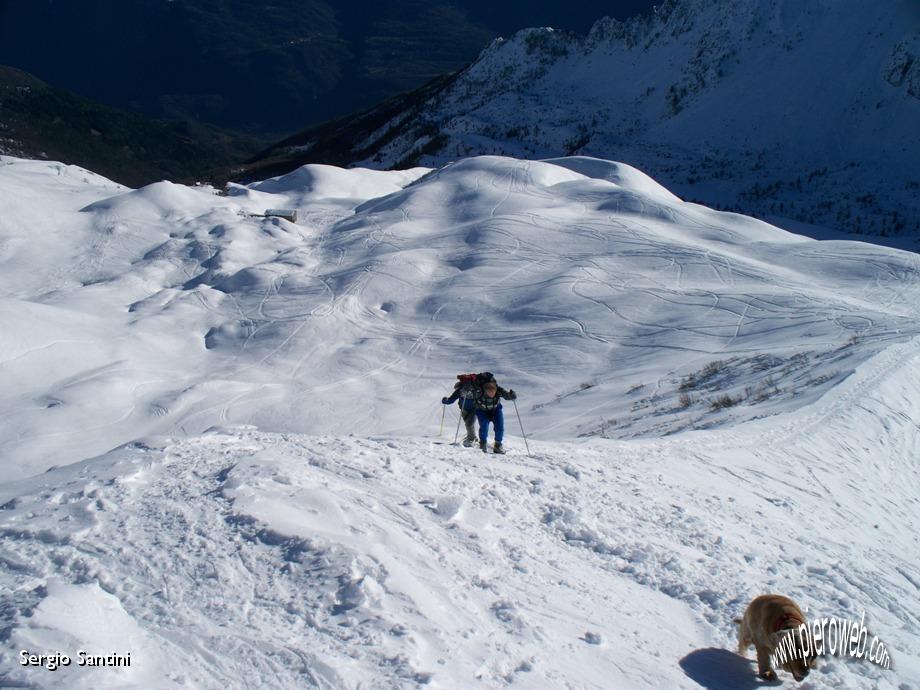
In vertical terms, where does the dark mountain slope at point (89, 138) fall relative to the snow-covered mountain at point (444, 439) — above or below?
above

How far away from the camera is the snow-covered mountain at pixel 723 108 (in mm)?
35250

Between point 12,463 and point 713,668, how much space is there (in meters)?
11.8

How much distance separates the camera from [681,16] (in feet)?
166

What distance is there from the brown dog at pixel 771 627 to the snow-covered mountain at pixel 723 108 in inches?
1193

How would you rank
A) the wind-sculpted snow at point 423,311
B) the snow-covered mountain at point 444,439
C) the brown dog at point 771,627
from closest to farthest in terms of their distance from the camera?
1. the brown dog at point 771,627
2. the snow-covered mountain at point 444,439
3. the wind-sculpted snow at point 423,311

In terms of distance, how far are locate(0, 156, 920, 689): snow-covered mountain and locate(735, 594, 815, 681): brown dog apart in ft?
0.65

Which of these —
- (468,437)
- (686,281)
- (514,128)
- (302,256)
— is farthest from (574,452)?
(514,128)

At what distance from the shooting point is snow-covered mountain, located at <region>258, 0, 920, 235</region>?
35.2 meters

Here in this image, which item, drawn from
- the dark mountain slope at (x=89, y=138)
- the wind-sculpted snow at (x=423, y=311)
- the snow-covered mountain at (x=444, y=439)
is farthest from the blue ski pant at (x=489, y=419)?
the dark mountain slope at (x=89, y=138)

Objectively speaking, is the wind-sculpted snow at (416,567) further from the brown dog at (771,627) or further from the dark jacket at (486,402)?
the dark jacket at (486,402)

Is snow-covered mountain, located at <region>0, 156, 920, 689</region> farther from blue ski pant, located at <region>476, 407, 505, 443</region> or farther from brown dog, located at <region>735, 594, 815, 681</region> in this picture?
blue ski pant, located at <region>476, 407, 505, 443</region>

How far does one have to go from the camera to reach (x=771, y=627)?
4281mm

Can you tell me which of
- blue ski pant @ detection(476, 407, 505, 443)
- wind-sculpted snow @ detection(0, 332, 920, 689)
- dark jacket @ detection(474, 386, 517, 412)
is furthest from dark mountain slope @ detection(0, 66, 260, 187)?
wind-sculpted snow @ detection(0, 332, 920, 689)

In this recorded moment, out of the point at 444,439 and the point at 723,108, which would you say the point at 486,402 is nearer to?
the point at 444,439
